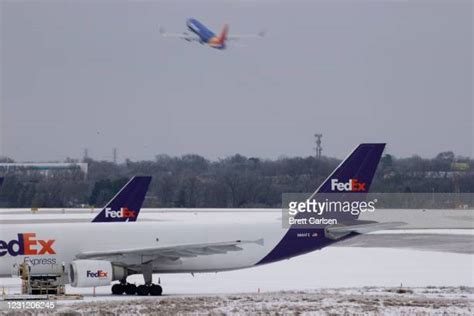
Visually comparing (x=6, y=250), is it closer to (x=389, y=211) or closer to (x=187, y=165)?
(x=389, y=211)

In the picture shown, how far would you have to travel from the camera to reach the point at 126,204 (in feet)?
159

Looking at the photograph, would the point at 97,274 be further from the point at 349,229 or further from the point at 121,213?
the point at 121,213

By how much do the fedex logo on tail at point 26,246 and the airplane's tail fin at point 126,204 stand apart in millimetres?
9181

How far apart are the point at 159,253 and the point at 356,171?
8.63 m

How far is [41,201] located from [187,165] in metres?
56.8

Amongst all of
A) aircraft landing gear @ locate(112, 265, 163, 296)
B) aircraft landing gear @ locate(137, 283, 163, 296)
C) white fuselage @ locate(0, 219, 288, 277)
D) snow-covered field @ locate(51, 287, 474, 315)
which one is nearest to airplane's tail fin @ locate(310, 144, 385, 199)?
white fuselage @ locate(0, 219, 288, 277)

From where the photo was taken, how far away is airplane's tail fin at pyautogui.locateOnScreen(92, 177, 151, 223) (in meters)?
47.9

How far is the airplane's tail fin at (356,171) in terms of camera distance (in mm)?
42500

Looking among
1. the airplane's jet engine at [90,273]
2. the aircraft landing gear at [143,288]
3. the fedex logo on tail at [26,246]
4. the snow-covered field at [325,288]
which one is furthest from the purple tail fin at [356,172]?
the fedex logo on tail at [26,246]

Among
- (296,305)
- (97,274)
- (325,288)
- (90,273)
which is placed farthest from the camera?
(325,288)

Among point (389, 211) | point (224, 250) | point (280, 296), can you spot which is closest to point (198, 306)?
point (280, 296)

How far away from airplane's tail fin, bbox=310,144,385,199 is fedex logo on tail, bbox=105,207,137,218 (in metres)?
9.75

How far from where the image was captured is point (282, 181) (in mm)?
123312

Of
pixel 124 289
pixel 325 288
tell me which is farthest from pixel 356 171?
pixel 124 289
